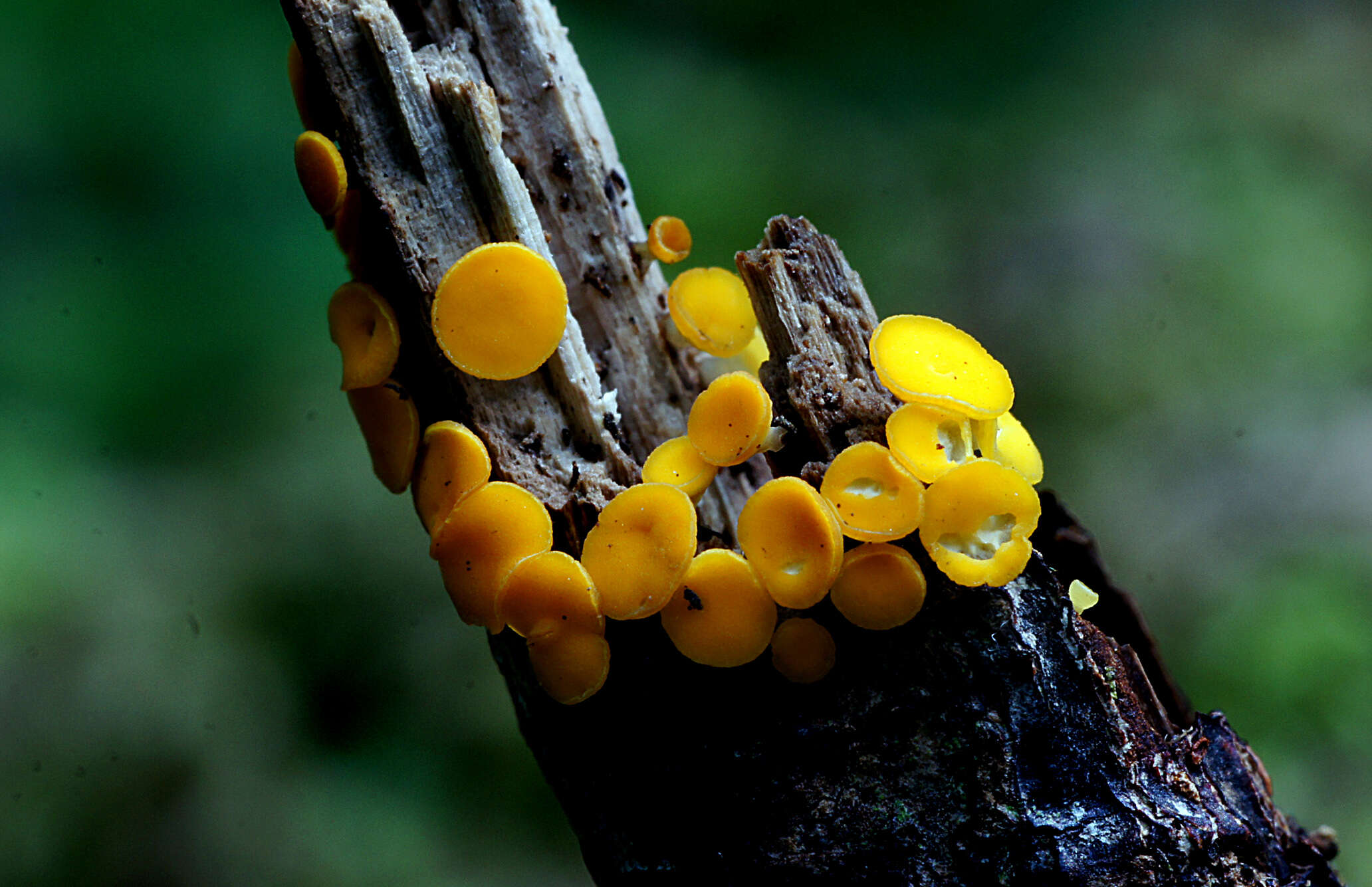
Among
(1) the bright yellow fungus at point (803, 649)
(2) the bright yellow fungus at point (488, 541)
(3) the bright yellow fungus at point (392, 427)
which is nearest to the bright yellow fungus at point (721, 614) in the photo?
(1) the bright yellow fungus at point (803, 649)

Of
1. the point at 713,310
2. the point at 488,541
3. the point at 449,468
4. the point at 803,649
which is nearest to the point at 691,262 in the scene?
the point at 713,310

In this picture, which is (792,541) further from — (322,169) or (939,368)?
(322,169)

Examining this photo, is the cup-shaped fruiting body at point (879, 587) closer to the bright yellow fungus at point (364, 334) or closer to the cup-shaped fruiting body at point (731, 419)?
the cup-shaped fruiting body at point (731, 419)

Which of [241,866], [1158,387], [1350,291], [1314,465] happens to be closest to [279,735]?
[241,866]

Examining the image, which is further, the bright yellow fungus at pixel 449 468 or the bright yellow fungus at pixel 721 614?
the bright yellow fungus at pixel 449 468

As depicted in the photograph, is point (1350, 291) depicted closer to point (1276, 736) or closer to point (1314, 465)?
point (1314, 465)

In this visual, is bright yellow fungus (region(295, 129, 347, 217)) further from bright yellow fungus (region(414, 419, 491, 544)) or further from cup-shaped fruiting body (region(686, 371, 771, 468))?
cup-shaped fruiting body (region(686, 371, 771, 468))
